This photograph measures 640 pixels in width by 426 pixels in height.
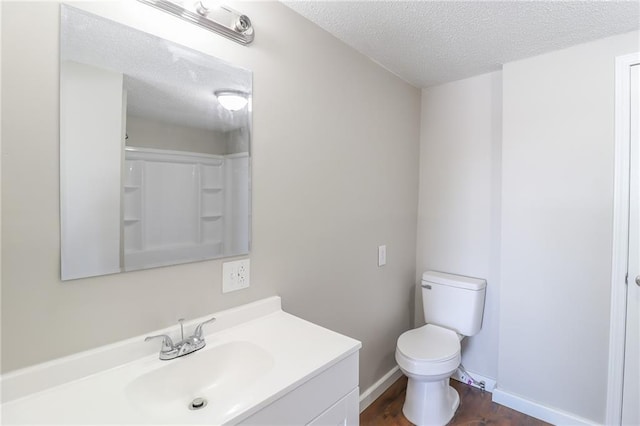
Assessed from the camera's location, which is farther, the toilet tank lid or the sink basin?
the toilet tank lid

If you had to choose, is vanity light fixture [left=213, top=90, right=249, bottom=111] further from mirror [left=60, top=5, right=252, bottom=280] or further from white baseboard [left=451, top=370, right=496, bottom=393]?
white baseboard [left=451, top=370, right=496, bottom=393]

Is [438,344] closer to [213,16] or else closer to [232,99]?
[232,99]

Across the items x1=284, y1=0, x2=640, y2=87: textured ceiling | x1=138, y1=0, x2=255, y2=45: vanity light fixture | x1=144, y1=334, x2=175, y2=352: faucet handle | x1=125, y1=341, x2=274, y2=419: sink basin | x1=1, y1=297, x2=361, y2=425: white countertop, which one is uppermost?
x1=284, y1=0, x2=640, y2=87: textured ceiling

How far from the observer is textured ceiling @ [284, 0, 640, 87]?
1.40 meters

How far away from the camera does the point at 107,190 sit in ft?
3.14

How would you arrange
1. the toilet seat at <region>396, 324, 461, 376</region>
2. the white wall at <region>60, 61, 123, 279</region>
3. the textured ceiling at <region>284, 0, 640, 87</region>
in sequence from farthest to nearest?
1. the toilet seat at <region>396, 324, 461, 376</region>
2. the textured ceiling at <region>284, 0, 640, 87</region>
3. the white wall at <region>60, 61, 123, 279</region>

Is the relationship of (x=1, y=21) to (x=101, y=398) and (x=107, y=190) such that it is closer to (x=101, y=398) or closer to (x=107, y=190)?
(x=107, y=190)

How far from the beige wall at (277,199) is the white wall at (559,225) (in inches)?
28.0

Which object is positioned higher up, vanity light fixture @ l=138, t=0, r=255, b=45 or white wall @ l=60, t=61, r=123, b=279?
vanity light fixture @ l=138, t=0, r=255, b=45

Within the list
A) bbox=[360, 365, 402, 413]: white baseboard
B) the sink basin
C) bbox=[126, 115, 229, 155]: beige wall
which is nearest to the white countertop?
the sink basin

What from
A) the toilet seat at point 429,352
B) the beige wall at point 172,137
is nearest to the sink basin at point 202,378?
the beige wall at point 172,137

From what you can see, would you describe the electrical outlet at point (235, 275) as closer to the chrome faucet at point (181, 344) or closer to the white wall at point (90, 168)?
the chrome faucet at point (181, 344)

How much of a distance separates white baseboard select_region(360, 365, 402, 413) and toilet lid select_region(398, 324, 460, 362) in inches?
15.1

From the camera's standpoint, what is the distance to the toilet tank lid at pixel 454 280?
6.85 feet
